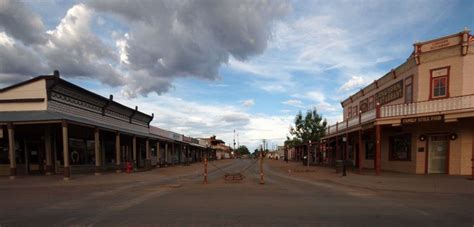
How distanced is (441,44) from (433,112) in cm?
453

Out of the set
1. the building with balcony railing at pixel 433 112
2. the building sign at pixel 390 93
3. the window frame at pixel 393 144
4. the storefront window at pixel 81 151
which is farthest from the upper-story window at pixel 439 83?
the storefront window at pixel 81 151

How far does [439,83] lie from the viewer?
24.5 metres

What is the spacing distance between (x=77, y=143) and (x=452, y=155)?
24.9m

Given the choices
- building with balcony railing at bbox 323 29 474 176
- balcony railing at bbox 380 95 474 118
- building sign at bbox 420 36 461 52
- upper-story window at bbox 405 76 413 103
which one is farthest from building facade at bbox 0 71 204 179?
building sign at bbox 420 36 461 52

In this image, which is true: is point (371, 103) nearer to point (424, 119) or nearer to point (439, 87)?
point (439, 87)

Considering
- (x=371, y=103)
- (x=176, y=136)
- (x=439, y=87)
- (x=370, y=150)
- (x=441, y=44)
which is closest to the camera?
(x=441, y=44)

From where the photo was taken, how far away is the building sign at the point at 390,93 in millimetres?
28872

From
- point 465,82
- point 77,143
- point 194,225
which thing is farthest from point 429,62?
point 77,143

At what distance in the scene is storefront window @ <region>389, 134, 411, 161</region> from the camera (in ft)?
89.4

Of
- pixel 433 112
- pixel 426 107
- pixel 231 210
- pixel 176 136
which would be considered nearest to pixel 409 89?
pixel 426 107

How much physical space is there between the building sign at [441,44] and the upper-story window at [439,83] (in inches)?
52.2

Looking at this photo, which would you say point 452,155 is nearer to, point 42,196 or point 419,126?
point 419,126

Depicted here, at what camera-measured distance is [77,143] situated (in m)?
29.3

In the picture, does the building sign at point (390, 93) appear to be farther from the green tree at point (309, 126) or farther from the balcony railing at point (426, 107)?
the green tree at point (309, 126)
